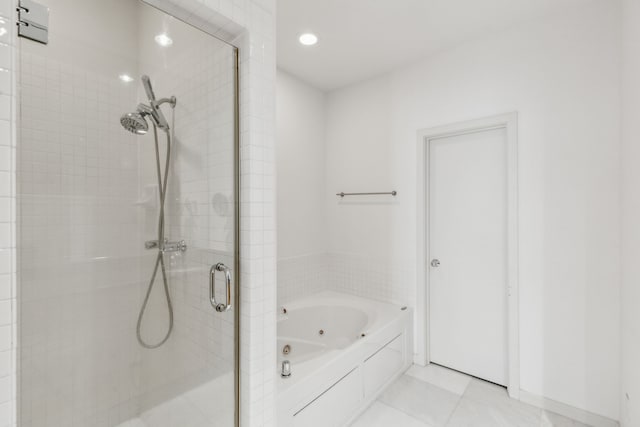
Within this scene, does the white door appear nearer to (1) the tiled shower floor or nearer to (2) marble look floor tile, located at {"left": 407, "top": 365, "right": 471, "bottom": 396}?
(2) marble look floor tile, located at {"left": 407, "top": 365, "right": 471, "bottom": 396}

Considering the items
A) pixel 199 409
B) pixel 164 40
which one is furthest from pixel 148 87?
pixel 199 409

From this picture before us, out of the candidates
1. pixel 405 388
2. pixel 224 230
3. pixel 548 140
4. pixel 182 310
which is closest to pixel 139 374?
pixel 182 310

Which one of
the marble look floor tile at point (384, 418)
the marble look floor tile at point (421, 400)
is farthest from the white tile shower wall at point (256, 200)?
the marble look floor tile at point (421, 400)

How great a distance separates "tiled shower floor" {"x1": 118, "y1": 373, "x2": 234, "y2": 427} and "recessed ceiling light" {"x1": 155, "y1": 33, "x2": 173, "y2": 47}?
4.56ft

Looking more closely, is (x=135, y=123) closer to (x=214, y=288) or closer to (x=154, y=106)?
(x=154, y=106)

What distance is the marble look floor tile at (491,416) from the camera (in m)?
1.92

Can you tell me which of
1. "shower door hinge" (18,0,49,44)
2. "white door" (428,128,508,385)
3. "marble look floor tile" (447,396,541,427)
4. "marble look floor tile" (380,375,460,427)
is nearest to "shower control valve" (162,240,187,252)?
"shower door hinge" (18,0,49,44)

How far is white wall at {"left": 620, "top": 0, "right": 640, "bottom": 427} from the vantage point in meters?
1.41

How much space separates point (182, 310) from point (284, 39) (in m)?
2.02

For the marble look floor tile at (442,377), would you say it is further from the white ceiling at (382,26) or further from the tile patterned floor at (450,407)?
the white ceiling at (382,26)

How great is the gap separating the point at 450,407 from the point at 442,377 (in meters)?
0.38

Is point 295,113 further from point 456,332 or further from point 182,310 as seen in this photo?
point 456,332

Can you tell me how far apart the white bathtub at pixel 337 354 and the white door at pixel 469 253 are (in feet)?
1.12
